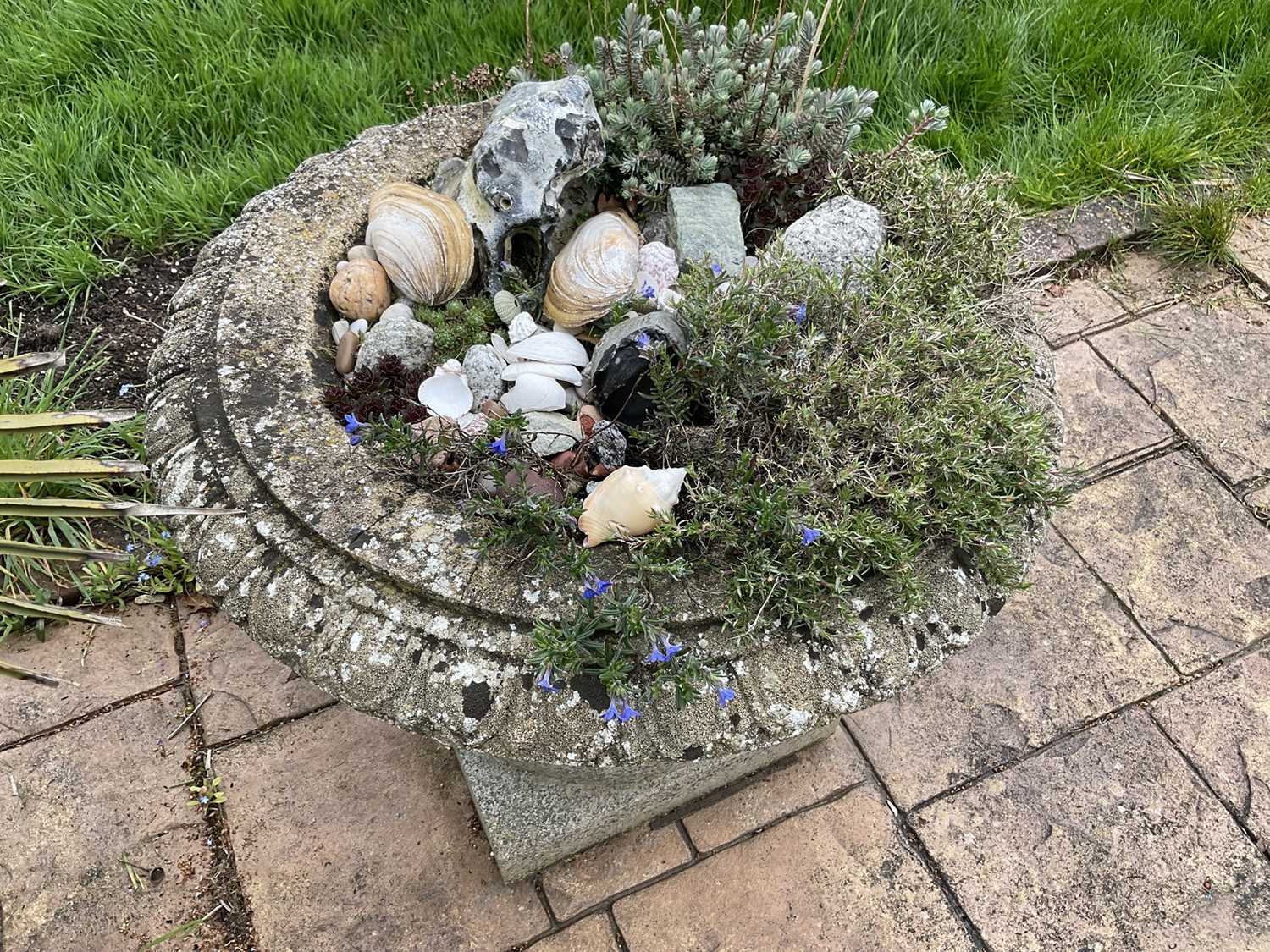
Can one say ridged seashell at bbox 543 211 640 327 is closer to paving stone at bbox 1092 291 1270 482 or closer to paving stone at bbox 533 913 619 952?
paving stone at bbox 533 913 619 952

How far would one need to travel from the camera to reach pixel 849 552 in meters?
1.39

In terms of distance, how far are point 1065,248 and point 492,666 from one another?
2.60 meters

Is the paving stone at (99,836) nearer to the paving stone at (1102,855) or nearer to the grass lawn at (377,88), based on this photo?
the grass lawn at (377,88)

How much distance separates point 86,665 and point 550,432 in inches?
56.3

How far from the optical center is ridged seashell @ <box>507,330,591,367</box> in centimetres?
172

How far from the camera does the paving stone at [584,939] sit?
1.89m

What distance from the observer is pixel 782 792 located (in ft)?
6.87

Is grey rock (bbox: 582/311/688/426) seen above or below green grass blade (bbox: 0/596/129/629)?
below

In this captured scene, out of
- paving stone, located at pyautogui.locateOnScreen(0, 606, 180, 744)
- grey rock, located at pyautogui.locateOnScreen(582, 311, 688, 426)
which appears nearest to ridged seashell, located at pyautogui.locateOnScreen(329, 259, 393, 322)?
grey rock, located at pyautogui.locateOnScreen(582, 311, 688, 426)

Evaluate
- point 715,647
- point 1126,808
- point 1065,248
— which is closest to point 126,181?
point 715,647

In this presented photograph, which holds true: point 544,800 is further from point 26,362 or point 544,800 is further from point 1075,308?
point 1075,308

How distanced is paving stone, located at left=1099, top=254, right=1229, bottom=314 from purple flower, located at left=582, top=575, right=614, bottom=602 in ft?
8.02

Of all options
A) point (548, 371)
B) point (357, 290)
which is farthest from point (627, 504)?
point (357, 290)

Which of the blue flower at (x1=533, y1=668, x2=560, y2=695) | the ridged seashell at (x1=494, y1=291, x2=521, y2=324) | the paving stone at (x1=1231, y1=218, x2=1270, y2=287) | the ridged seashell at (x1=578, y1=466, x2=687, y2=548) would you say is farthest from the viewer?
the paving stone at (x1=1231, y1=218, x2=1270, y2=287)
